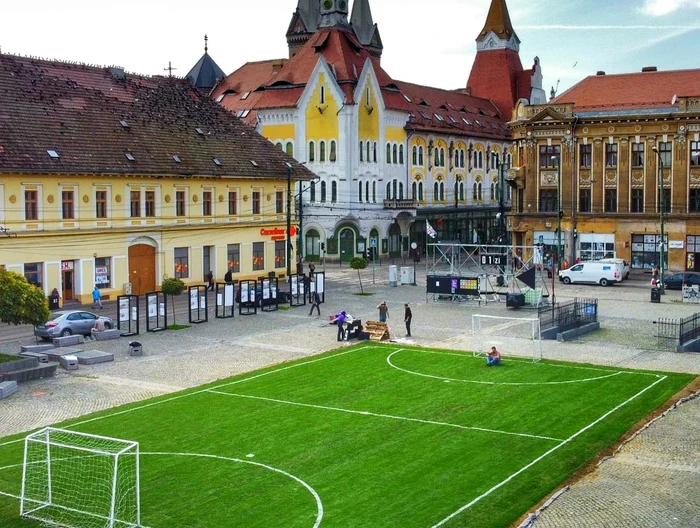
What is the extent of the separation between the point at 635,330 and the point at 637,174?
31.1 meters

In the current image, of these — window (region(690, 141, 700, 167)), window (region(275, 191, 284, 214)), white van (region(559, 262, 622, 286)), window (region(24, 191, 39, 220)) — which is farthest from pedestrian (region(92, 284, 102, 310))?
window (region(690, 141, 700, 167))

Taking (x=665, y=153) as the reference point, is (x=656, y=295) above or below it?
below

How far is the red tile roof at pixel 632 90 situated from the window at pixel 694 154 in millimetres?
3567

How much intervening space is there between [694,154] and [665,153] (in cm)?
210

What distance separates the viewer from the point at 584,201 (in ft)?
245

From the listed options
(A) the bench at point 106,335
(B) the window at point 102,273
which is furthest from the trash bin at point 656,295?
(B) the window at point 102,273

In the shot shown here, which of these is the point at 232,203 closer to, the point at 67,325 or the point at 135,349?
the point at 67,325

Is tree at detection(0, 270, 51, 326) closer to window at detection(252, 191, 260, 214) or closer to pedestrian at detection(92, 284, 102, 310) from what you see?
pedestrian at detection(92, 284, 102, 310)

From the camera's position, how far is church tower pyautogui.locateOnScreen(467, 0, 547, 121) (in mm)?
116000

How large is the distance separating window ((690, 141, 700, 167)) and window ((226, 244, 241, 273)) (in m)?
33.9

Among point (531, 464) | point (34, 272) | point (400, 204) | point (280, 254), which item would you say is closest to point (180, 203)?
point (280, 254)

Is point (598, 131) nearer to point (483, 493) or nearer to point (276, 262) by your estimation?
point (276, 262)

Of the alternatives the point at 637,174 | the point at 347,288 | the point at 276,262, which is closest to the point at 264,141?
the point at 276,262

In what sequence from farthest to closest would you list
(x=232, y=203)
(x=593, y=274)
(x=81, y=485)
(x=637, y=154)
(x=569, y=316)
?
(x=637, y=154) → (x=593, y=274) → (x=232, y=203) → (x=569, y=316) → (x=81, y=485)
